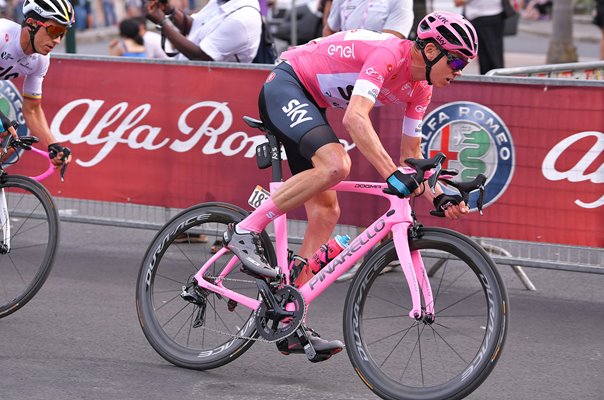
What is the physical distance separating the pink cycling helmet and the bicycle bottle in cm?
102

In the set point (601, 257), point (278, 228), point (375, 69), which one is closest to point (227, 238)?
point (278, 228)

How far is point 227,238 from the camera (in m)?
5.64

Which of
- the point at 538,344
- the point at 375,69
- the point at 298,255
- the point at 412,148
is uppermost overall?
the point at 375,69

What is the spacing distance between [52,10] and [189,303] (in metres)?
1.82

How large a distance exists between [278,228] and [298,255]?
0.60 feet

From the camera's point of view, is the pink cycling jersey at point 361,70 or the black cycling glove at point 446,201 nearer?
the black cycling glove at point 446,201

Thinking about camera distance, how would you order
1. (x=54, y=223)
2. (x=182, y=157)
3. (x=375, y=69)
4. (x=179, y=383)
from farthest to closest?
(x=182, y=157)
(x=54, y=223)
(x=179, y=383)
(x=375, y=69)

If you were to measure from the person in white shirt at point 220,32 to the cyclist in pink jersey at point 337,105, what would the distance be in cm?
326

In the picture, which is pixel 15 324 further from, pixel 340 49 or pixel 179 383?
pixel 340 49

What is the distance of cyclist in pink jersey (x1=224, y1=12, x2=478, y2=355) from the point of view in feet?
17.1

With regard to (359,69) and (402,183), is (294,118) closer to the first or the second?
(359,69)

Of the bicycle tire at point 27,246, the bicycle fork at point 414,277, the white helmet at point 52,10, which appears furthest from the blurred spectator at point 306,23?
the bicycle fork at point 414,277

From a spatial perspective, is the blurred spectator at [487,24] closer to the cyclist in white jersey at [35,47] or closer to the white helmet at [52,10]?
the cyclist in white jersey at [35,47]

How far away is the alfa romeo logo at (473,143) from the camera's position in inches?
296
